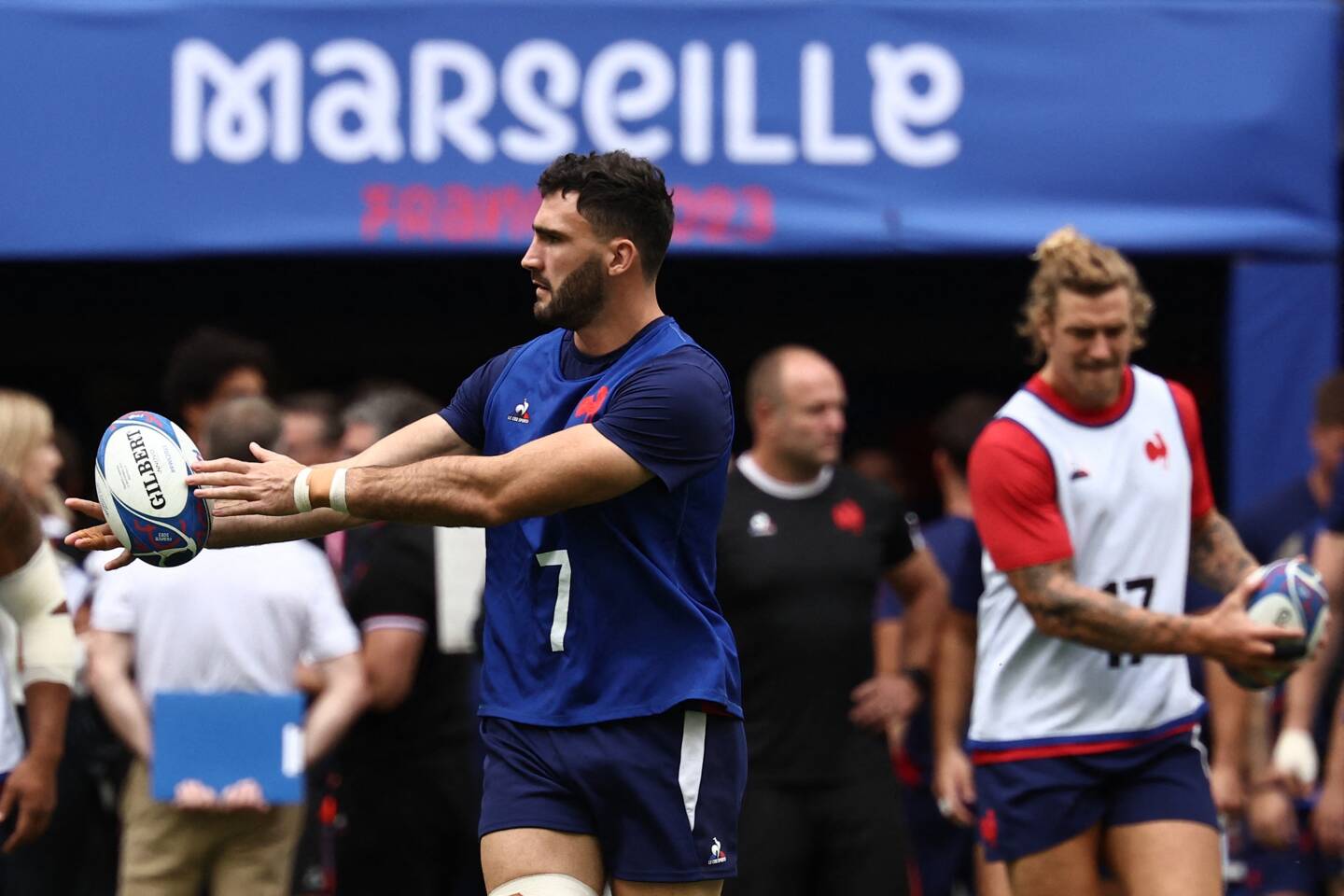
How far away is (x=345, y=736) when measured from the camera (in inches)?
275

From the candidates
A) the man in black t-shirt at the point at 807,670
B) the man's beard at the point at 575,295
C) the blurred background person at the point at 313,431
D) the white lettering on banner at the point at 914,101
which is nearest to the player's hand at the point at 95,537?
the man's beard at the point at 575,295

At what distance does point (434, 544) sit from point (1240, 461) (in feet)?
11.1

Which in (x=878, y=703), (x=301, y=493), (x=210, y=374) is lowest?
(x=878, y=703)

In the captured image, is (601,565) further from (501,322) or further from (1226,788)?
(501,322)

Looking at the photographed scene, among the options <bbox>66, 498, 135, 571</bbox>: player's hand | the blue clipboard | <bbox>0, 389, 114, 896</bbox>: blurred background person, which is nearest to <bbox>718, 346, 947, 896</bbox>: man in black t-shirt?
the blue clipboard

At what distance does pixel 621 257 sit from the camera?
4.45 meters

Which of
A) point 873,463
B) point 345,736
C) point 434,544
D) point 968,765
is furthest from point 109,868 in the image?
point 873,463

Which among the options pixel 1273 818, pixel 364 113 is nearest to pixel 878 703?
pixel 1273 818

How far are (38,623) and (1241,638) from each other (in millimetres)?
3122

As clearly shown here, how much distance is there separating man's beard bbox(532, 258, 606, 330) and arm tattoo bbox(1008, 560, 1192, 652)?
4.92 ft

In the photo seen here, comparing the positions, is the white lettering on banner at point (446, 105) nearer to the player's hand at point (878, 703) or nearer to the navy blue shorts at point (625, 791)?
the player's hand at point (878, 703)

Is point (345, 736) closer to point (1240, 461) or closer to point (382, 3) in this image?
point (382, 3)

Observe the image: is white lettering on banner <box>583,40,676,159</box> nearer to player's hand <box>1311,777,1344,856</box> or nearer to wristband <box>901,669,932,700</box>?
wristband <box>901,669,932,700</box>

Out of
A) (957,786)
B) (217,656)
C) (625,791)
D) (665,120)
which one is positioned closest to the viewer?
(625,791)
